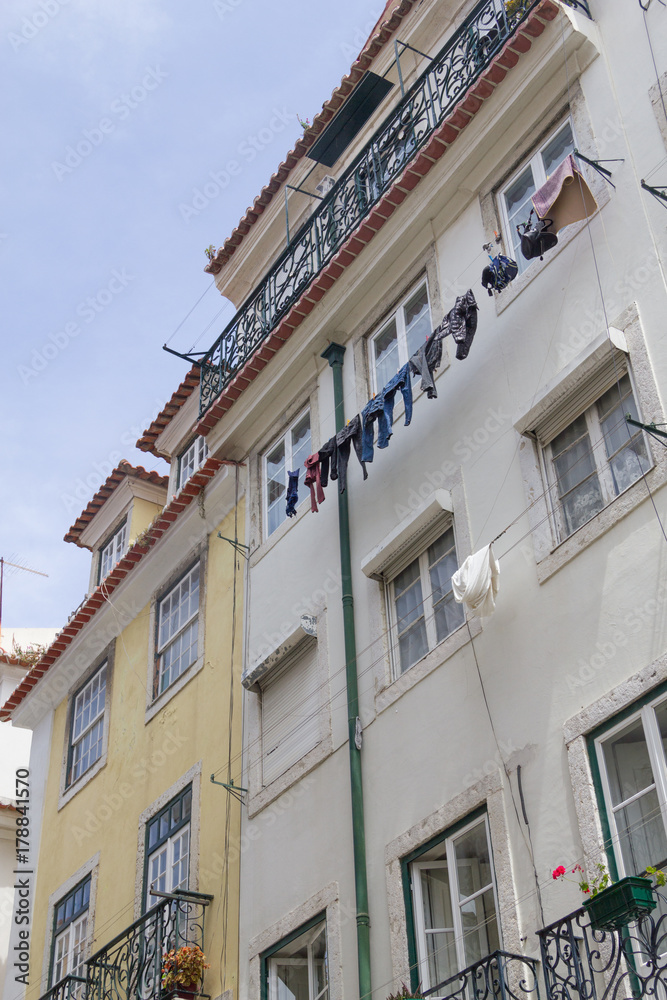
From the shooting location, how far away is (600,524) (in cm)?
895

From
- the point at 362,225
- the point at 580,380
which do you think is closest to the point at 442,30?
the point at 362,225

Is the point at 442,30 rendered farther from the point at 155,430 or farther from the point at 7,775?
the point at 7,775

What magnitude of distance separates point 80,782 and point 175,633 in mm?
2578

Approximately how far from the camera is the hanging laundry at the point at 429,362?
10.9 metres

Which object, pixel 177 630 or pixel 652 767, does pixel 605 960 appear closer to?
pixel 652 767

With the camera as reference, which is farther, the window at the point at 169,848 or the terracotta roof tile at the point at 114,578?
the terracotta roof tile at the point at 114,578

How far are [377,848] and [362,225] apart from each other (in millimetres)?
6090

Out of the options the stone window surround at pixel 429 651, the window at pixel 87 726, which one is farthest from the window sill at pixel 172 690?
the stone window surround at pixel 429 651

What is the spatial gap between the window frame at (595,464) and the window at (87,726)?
841 centimetres

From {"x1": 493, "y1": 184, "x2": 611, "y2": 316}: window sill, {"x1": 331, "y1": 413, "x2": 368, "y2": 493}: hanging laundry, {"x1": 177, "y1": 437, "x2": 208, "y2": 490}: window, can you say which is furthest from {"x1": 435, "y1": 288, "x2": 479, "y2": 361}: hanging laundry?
{"x1": 177, "y1": 437, "x2": 208, "y2": 490}: window

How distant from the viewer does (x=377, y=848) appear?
1004 cm

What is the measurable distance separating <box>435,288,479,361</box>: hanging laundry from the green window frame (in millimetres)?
3628

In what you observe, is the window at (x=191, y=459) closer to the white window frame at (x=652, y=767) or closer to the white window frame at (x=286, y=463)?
the white window frame at (x=286, y=463)

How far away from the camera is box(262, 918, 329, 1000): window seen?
34.2 ft
